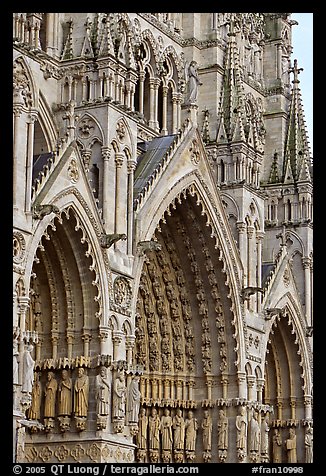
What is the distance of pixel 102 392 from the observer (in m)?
29.0

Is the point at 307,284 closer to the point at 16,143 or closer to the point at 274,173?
the point at 274,173

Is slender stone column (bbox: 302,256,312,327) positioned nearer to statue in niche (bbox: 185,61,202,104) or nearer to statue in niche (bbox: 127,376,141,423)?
statue in niche (bbox: 185,61,202,104)

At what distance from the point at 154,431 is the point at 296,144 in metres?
12.6

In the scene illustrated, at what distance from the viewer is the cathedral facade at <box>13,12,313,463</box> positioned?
1145 inches

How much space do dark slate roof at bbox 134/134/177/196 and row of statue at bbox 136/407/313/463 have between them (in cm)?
648

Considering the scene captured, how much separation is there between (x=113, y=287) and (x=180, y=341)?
6362 mm

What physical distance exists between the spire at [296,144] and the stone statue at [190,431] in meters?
10.1

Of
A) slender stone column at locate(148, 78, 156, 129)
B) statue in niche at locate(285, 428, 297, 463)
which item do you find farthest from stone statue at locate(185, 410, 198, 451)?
slender stone column at locate(148, 78, 156, 129)

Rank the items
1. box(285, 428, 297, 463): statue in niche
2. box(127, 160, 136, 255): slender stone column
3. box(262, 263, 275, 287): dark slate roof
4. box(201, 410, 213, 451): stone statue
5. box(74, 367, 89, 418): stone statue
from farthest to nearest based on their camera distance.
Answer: box(285, 428, 297, 463): statue in niche < box(262, 263, 275, 287): dark slate roof < box(201, 410, 213, 451): stone statue < box(127, 160, 136, 255): slender stone column < box(74, 367, 89, 418): stone statue

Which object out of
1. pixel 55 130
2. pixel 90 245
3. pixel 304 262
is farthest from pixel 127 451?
pixel 304 262

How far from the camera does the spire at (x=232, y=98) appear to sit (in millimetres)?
38094

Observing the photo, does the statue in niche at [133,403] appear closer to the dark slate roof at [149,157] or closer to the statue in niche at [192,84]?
the dark slate roof at [149,157]

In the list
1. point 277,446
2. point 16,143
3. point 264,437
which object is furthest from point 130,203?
point 277,446

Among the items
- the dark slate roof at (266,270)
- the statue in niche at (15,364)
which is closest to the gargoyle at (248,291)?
the dark slate roof at (266,270)
